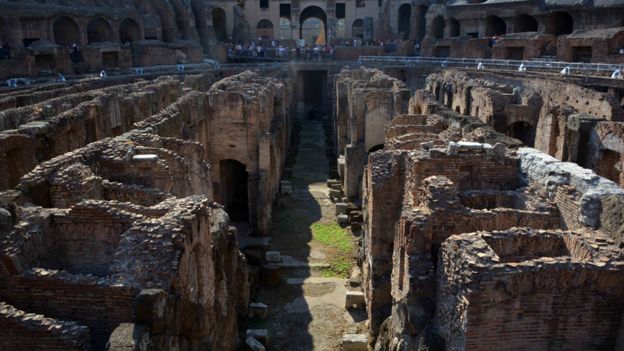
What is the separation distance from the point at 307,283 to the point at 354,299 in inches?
62.4

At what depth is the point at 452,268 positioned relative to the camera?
5.73 meters

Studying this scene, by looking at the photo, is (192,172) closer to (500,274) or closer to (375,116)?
(500,274)

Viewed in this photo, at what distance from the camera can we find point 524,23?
3656 centimetres

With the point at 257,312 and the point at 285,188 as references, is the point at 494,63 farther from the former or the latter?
the point at 257,312

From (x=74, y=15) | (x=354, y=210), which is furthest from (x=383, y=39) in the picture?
(x=354, y=210)

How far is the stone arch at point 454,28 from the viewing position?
40.5 m

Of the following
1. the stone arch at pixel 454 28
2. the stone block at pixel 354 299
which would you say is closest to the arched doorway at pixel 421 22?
the stone arch at pixel 454 28

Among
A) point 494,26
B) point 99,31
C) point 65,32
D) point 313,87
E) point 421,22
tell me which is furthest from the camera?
point 421,22

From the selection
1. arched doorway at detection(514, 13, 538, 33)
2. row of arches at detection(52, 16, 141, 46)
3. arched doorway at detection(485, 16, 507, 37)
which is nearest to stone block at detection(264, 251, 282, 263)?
row of arches at detection(52, 16, 141, 46)

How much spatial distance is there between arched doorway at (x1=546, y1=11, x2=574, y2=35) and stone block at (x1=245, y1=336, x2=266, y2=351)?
3150 centimetres

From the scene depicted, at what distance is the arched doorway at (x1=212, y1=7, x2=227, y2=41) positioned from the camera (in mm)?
49188

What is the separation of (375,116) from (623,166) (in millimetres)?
8839

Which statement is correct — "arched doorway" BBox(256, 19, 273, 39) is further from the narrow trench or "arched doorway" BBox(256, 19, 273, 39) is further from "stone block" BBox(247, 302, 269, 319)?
"stone block" BBox(247, 302, 269, 319)

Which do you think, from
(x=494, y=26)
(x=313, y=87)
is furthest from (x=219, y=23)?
(x=494, y=26)
